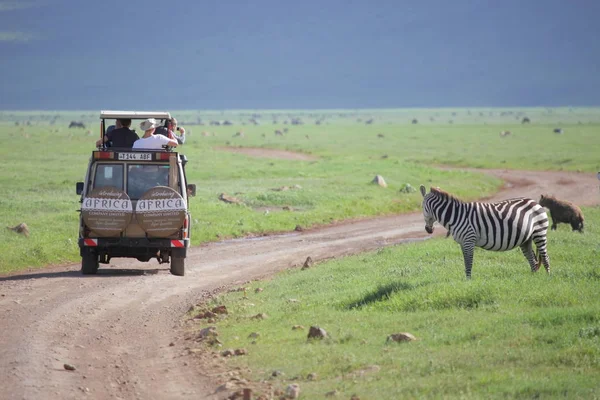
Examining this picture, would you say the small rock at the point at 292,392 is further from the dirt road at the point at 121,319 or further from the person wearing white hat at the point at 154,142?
the person wearing white hat at the point at 154,142

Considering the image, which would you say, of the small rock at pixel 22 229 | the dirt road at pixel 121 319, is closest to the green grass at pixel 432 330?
the dirt road at pixel 121 319

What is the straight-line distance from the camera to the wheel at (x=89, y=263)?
2012 cm

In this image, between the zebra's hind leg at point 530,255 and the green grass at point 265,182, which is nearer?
the zebra's hind leg at point 530,255

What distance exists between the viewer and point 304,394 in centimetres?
1128

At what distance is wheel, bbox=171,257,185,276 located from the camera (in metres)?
20.4

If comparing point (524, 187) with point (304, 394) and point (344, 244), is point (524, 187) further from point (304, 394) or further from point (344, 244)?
point (304, 394)

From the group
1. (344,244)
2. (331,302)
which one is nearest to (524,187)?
(344,244)

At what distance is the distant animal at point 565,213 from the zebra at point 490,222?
32.7ft

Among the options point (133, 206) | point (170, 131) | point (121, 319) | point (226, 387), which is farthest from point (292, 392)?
point (170, 131)

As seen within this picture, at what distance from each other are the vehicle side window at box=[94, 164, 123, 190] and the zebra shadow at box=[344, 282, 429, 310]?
6301 mm

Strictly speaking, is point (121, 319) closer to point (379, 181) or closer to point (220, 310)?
point (220, 310)

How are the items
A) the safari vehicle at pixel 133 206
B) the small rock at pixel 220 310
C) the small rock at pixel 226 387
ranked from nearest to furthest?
the small rock at pixel 226 387 < the small rock at pixel 220 310 < the safari vehicle at pixel 133 206

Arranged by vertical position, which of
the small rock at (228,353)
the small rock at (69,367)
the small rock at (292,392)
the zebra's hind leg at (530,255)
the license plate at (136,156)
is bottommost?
the small rock at (69,367)

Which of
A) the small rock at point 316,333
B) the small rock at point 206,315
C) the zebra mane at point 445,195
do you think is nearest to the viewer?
the small rock at point 316,333
